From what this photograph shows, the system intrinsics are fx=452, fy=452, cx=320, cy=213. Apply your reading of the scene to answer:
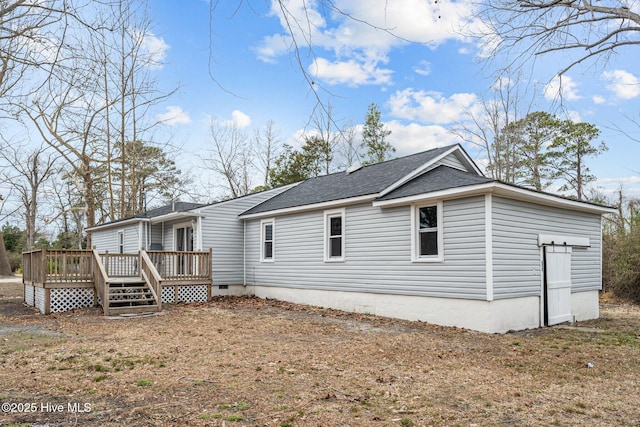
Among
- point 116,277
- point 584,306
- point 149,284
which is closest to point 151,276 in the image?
point 149,284

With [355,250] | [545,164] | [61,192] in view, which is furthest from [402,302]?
[61,192]

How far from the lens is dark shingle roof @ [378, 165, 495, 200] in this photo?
9758mm

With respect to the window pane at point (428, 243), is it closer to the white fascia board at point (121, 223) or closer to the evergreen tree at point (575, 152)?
the white fascia board at point (121, 223)

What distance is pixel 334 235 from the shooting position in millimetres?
13195

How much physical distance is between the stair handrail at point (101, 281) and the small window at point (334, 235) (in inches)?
236

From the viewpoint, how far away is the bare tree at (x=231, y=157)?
30.9 m

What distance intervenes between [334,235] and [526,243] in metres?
5.18

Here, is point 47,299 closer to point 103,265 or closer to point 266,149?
point 103,265

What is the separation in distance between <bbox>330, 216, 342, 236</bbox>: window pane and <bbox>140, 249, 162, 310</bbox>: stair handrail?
5147 mm

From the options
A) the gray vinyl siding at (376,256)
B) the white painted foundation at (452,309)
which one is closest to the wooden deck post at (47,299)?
the gray vinyl siding at (376,256)

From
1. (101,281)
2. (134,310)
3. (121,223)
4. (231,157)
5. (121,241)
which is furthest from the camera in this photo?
(231,157)

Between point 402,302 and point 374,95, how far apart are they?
264 inches

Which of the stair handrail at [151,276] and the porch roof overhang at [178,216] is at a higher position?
the porch roof overhang at [178,216]

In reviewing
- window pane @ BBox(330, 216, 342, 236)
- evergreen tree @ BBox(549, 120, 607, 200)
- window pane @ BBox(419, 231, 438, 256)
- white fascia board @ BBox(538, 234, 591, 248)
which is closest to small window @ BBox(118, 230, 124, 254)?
window pane @ BBox(330, 216, 342, 236)
